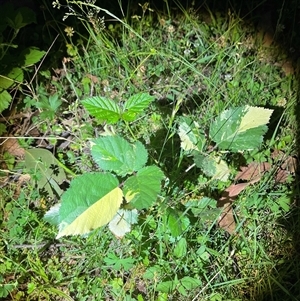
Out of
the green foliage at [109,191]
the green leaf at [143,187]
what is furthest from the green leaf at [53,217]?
the green leaf at [143,187]

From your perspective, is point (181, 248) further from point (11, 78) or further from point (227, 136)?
point (11, 78)

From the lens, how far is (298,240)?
1793mm

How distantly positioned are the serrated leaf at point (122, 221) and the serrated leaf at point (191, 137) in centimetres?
32

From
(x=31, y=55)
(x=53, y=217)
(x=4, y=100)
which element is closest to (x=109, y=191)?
(x=53, y=217)

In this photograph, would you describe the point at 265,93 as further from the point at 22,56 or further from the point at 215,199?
the point at 22,56

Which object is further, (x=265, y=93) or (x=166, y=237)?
(x=265, y=93)

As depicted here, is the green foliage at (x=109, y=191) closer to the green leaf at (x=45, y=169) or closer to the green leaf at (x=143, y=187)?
the green leaf at (x=143, y=187)

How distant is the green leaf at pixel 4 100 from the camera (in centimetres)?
205

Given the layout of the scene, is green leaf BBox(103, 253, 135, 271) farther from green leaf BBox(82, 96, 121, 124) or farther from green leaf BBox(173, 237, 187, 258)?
green leaf BBox(82, 96, 121, 124)

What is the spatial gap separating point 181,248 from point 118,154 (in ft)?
1.34

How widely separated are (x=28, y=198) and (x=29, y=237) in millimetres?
163

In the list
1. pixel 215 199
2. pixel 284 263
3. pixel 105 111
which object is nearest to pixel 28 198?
pixel 105 111

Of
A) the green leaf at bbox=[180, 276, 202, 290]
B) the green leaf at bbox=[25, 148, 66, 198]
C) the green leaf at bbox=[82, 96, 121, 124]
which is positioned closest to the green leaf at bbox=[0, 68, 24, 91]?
the green leaf at bbox=[25, 148, 66, 198]

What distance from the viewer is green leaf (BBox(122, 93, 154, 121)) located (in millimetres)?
1658
